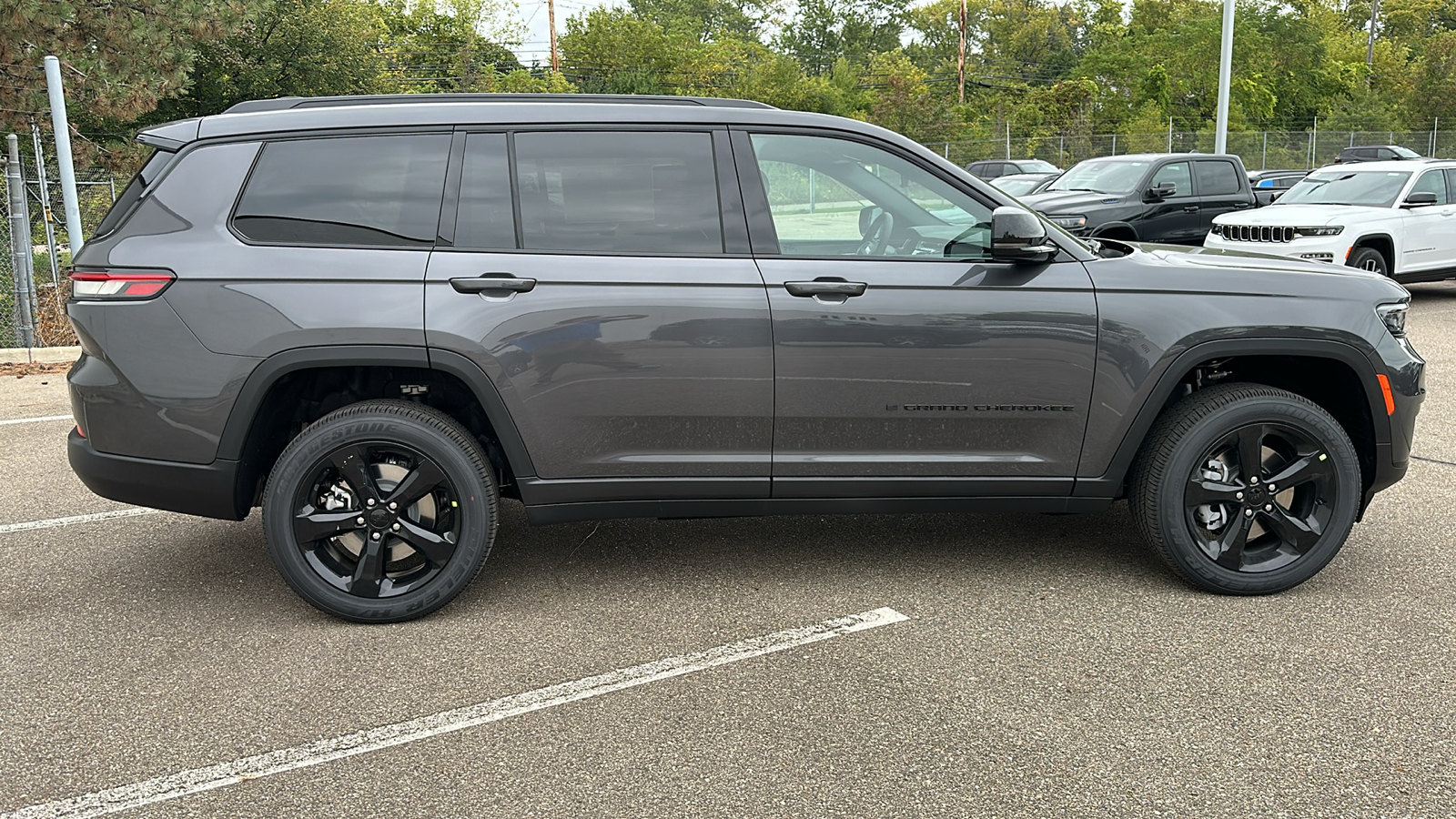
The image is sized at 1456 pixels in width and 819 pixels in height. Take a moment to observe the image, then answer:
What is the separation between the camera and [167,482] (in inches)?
161

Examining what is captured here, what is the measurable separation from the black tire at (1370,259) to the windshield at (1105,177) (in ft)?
9.69

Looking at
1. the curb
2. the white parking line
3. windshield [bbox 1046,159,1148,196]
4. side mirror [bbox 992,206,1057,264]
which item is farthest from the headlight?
windshield [bbox 1046,159,1148,196]

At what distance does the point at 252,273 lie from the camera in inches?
157

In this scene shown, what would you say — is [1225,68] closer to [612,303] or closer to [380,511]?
[612,303]

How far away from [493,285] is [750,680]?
61.5 inches

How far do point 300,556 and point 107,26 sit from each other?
12779mm

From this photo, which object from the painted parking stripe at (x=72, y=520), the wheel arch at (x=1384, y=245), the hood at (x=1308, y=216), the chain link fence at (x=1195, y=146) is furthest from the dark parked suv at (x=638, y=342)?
the chain link fence at (x=1195, y=146)

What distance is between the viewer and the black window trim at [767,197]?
4.16 m

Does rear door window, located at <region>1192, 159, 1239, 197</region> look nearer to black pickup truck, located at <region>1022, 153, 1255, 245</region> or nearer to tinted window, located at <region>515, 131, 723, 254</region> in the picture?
black pickup truck, located at <region>1022, 153, 1255, 245</region>

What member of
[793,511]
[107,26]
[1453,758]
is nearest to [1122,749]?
[1453,758]

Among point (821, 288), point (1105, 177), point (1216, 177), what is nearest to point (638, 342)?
point (821, 288)

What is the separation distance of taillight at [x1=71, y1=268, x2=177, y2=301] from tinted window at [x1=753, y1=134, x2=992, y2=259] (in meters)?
2.08

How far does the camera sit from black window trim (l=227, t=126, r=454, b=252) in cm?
405

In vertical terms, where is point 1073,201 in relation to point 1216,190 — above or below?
below
